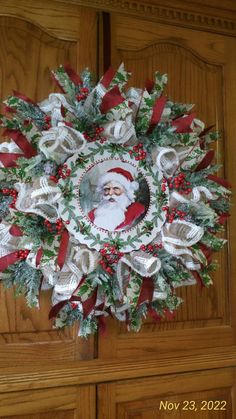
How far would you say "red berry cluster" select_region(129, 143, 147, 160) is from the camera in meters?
1.03

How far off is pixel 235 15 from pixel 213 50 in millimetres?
132

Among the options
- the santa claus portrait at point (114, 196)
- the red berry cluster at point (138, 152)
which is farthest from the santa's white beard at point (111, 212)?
the red berry cluster at point (138, 152)

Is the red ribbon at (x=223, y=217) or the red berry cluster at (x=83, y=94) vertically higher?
the red berry cluster at (x=83, y=94)

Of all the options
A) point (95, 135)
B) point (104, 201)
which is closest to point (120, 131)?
point (95, 135)

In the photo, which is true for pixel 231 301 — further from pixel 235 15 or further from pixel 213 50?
Answer: pixel 235 15

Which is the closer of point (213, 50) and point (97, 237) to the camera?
point (97, 237)

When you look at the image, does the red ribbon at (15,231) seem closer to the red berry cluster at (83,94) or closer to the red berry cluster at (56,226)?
the red berry cluster at (56,226)

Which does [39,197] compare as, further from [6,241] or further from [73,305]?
[73,305]

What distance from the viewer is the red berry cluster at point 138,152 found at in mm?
1030

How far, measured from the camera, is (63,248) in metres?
0.93

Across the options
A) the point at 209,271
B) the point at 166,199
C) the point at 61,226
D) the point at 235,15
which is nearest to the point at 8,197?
the point at 61,226

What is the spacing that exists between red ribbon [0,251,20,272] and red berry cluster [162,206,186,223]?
0.37 meters

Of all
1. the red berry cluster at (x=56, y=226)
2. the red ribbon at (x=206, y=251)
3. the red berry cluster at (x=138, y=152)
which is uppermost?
the red berry cluster at (x=138, y=152)

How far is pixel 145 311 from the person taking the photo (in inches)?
38.9
